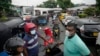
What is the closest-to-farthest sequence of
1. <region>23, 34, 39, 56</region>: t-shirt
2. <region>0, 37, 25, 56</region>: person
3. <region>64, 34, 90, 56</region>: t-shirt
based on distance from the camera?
<region>0, 37, 25, 56</region>: person, <region>64, 34, 90, 56</region>: t-shirt, <region>23, 34, 39, 56</region>: t-shirt

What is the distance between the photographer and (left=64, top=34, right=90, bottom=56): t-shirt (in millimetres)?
4766

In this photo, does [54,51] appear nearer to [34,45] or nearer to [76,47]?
[76,47]

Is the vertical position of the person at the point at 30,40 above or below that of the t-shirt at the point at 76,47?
below

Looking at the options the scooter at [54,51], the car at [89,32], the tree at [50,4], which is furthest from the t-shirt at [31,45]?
the tree at [50,4]

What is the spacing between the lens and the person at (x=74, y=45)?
188 inches

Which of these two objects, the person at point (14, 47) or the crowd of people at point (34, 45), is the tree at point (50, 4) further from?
the person at point (14, 47)

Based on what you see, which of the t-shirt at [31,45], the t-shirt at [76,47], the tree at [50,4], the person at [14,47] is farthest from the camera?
the tree at [50,4]

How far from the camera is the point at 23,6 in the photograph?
80562 mm

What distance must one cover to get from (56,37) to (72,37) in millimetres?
12073

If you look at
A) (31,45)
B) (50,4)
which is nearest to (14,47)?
(31,45)

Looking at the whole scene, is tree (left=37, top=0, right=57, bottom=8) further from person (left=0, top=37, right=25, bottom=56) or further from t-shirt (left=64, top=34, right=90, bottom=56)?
person (left=0, top=37, right=25, bottom=56)

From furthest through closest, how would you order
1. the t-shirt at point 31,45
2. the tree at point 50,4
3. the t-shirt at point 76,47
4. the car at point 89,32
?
1. the tree at point 50,4
2. the car at point 89,32
3. the t-shirt at point 31,45
4. the t-shirt at point 76,47

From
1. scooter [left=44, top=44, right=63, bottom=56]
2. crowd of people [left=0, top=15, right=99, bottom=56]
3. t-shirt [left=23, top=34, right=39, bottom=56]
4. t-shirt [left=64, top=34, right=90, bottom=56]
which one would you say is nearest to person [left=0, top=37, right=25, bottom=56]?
crowd of people [left=0, top=15, right=99, bottom=56]

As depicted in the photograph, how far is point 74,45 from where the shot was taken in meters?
4.85
